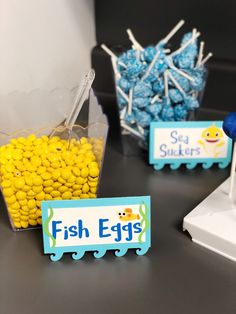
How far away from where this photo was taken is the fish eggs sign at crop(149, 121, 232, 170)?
1.07 m

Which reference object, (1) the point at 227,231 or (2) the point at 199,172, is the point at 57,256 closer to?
(1) the point at 227,231

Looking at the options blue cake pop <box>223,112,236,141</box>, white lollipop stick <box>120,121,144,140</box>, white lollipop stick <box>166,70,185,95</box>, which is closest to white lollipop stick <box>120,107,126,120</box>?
white lollipop stick <box>120,121,144,140</box>

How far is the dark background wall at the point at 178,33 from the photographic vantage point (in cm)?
123

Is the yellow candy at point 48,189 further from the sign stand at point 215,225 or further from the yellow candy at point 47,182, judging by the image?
the sign stand at point 215,225

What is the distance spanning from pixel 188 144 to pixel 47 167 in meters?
0.34

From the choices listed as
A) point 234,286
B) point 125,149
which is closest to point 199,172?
point 125,149

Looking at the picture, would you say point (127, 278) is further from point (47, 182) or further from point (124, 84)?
point (124, 84)

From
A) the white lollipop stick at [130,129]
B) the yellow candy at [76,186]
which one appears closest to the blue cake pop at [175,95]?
the white lollipop stick at [130,129]

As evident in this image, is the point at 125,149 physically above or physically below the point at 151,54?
below

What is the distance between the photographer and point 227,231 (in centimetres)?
85

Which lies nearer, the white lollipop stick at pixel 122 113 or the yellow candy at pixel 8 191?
the yellow candy at pixel 8 191

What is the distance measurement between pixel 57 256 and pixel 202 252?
0.78 feet

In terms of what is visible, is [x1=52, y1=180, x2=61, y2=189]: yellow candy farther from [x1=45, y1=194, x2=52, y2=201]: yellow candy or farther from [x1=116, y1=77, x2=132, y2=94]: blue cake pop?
[x1=116, y1=77, x2=132, y2=94]: blue cake pop

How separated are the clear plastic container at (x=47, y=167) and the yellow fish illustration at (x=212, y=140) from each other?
0.24m
